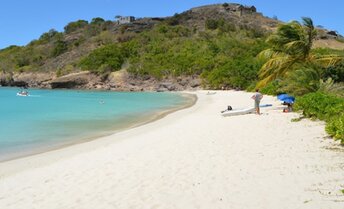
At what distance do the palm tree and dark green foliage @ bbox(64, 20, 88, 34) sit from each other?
10946cm

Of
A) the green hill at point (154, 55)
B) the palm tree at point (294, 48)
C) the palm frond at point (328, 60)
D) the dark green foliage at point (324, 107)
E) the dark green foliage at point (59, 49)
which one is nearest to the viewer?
the dark green foliage at point (324, 107)

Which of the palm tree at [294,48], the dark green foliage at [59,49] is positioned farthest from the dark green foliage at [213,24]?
Result: the palm tree at [294,48]

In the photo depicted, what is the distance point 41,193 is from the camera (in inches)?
284

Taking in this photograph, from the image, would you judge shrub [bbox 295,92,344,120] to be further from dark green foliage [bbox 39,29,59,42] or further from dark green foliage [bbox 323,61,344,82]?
dark green foliage [bbox 39,29,59,42]

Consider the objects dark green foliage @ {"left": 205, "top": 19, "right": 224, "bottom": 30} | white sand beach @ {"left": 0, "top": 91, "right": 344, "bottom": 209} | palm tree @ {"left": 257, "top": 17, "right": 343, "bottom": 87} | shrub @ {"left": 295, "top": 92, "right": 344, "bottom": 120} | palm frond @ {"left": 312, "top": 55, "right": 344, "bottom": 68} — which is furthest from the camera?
dark green foliage @ {"left": 205, "top": 19, "right": 224, "bottom": 30}

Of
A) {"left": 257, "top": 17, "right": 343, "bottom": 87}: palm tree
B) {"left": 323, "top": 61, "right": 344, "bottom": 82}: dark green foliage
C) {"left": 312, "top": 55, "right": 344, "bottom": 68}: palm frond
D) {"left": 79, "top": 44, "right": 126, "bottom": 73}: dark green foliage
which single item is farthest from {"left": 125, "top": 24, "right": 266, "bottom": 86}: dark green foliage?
{"left": 323, "top": 61, "right": 344, "bottom": 82}: dark green foliage

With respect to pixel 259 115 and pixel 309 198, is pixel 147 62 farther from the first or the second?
pixel 309 198

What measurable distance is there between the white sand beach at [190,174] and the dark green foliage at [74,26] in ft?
396

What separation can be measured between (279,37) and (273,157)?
53.5 ft

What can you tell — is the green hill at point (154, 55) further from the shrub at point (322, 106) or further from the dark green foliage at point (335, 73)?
the shrub at point (322, 106)

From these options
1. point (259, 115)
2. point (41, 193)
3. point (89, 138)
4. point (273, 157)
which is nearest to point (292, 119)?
point (259, 115)

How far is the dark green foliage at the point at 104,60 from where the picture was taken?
257ft

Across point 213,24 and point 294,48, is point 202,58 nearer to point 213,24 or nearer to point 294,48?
point 213,24

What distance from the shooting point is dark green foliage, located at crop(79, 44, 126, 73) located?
7838 cm
